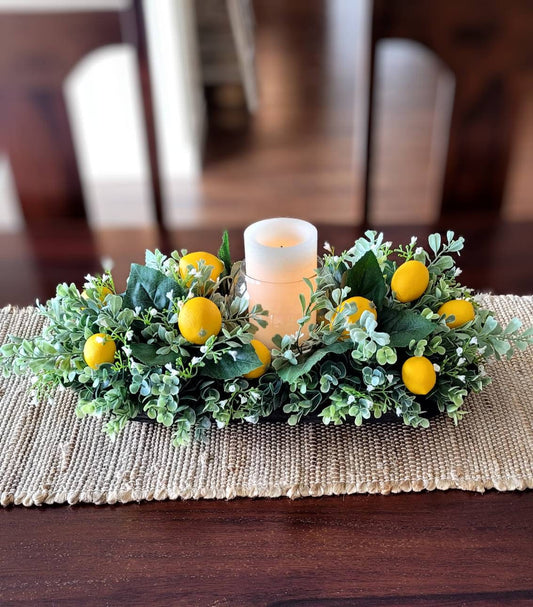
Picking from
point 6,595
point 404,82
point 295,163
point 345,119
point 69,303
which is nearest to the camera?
point 6,595

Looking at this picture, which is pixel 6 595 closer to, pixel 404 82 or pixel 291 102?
pixel 291 102

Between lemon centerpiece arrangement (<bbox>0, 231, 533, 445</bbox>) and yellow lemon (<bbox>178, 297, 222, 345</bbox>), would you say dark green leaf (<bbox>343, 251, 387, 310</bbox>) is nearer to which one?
lemon centerpiece arrangement (<bbox>0, 231, 533, 445</bbox>)

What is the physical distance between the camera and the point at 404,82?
383 centimetres

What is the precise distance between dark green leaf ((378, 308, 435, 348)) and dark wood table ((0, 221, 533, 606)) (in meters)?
0.14

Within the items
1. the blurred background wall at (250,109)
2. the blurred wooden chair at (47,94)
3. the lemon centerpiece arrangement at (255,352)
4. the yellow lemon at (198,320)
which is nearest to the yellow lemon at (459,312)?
the lemon centerpiece arrangement at (255,352)

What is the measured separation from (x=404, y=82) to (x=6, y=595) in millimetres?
3831

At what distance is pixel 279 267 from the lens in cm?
60

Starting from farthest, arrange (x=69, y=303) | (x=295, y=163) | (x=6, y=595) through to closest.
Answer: (x=295, y=163) → (x=69, y=303) → (x=6, y=595)

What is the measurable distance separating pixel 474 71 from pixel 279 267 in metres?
0.78

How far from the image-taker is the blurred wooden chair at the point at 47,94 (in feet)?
3.89

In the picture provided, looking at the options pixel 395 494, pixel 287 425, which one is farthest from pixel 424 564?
pixel 287 425

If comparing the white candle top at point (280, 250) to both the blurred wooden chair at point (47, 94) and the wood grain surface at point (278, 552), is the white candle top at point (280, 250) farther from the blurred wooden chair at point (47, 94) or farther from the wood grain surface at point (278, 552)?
the blurred wooden chair at point (47, 94)

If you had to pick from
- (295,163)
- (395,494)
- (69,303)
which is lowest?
(295,163)

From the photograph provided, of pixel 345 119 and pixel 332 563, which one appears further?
pixel 345 119
